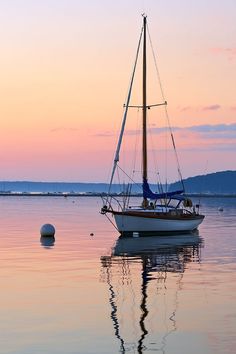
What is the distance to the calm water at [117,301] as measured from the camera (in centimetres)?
1853

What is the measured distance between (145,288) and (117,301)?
315 centimetres

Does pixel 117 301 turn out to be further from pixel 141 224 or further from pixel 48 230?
pixel 48 230

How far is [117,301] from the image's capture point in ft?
81.6

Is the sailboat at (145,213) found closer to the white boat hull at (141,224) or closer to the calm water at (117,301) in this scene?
the white boat hull at (141,224)

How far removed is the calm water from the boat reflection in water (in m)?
0.03

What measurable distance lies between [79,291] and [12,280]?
14.0ft

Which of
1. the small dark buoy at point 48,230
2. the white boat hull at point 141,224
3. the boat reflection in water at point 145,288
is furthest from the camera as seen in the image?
the small dark buoy at point 48,230

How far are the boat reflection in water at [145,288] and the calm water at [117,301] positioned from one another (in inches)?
1.3

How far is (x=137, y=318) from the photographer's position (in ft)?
70.7

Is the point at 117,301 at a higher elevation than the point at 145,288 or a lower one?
lower

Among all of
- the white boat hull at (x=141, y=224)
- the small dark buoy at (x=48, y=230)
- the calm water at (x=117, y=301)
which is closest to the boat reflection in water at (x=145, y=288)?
the calm water at (x=117, y=301)

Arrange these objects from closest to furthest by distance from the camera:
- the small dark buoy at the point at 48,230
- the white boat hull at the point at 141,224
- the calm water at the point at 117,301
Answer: the calm water at the point at 117,301, the white boat hull at the point at 141,224, the small dark buoy at the point at 48,230

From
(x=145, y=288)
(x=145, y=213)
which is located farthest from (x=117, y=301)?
(x=145, y=213)

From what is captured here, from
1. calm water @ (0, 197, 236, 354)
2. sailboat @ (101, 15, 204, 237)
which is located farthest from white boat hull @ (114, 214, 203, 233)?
calm water @ (0, 197, 236, 354)
